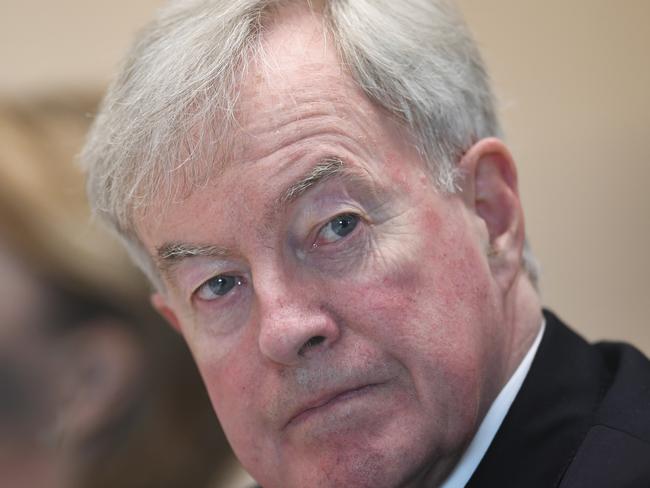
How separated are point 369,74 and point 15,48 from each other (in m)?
2.49

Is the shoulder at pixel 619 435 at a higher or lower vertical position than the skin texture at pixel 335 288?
lower

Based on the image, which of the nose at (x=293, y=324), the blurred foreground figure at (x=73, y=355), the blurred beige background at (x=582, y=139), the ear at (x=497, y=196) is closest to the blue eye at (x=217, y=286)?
the nose at (x=293, y=324)

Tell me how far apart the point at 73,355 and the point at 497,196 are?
63.8 inches

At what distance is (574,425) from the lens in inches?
73.4

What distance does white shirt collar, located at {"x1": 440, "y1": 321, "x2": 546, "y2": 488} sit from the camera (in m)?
1.95

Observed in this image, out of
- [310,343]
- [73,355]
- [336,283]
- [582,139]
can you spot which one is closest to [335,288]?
[336,283]

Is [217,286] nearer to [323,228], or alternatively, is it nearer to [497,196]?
[323,228]

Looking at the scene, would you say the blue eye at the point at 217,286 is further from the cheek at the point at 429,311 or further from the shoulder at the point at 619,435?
the shoulder at the point at 619,435

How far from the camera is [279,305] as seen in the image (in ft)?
5.94

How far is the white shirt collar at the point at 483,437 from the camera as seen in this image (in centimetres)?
195

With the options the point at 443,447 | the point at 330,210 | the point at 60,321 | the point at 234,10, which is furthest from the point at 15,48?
the point at 443,447

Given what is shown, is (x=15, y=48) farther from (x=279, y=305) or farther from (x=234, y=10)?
(x=279, y=305)

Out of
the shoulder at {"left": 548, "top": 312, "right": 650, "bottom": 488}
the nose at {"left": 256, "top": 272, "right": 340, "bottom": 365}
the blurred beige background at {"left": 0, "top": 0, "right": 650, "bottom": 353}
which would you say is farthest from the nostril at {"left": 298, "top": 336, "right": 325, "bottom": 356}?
the blurred beige background at {"left": 0, "top": 0, "right": 650, "bottom": 353}

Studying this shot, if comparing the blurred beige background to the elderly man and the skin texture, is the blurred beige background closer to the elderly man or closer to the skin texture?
the elderly man
